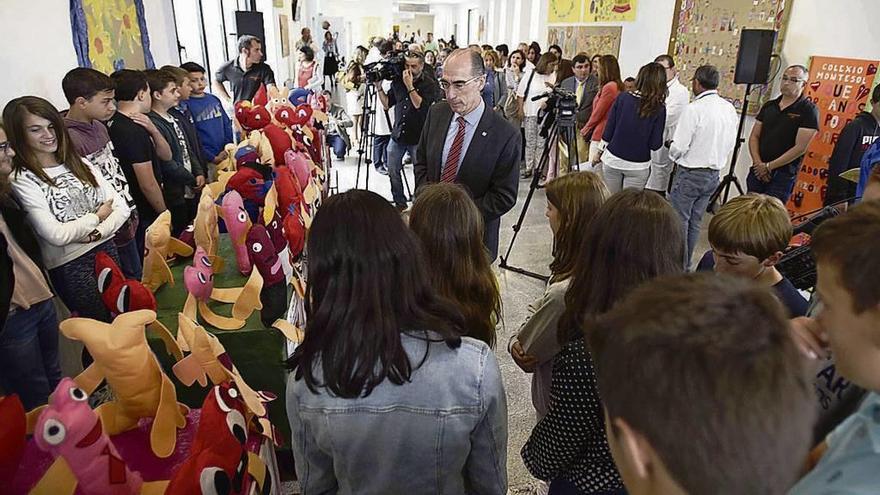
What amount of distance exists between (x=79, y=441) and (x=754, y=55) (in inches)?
183

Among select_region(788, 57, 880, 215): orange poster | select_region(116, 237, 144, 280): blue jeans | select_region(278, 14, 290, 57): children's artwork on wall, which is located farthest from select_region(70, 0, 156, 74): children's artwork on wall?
select_region(278, 14, 290, 57): children's artwork on wall

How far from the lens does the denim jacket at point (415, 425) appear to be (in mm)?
890

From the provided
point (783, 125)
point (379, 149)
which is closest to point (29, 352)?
point (783, 125)

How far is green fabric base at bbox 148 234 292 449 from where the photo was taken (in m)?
1.51

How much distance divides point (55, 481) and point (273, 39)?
305 inches

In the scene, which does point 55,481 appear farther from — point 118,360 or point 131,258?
point 131,258

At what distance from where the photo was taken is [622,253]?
107cm

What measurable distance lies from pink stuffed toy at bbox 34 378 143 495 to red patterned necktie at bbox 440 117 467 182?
5.84 feet

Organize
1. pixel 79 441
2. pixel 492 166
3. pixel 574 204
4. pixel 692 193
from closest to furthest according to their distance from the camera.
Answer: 1. pixel 79 441
2. pixel 574 204
3. pixel 492 166
4. pixel 692 193

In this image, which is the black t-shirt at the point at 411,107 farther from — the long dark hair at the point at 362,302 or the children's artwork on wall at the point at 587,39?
the long dark hair at the point at 362,302

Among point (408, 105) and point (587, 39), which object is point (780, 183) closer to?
point (408, 105)

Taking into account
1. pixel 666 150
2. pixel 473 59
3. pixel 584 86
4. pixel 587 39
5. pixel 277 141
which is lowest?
pixel 666 150

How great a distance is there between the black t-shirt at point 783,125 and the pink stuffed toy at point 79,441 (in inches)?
160

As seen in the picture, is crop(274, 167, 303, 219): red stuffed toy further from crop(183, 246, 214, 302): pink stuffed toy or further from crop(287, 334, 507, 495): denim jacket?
crop(287, 334, 507, 495): denim jacket
